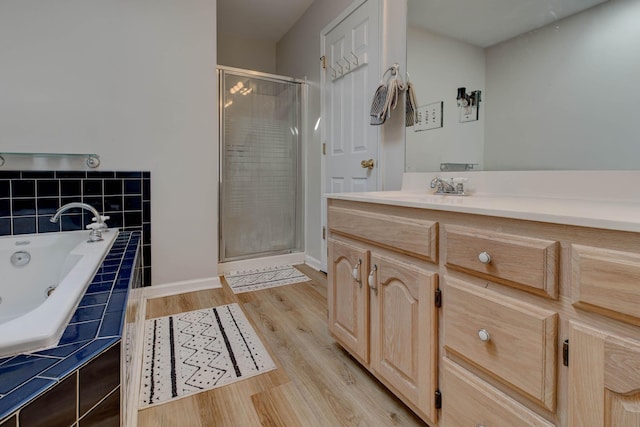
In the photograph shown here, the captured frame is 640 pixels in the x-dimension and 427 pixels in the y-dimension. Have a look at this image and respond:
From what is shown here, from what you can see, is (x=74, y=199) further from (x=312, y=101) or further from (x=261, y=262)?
(x=312, y=101)

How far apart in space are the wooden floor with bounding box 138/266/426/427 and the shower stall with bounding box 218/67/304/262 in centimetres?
132

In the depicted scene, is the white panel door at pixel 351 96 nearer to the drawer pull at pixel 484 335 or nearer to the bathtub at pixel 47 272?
the drawer pull at pixel 484 335

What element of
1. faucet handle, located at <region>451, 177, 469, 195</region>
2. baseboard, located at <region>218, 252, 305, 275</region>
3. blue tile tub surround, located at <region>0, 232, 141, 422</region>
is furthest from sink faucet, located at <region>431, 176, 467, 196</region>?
baseboard, located at <region>218, 252, 305, 275</region>

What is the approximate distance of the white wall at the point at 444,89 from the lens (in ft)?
4.74

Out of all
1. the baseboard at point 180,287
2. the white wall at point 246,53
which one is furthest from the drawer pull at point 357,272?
the white wall at point 246,53

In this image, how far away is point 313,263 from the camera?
122 inches

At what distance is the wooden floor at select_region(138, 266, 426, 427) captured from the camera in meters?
1.15

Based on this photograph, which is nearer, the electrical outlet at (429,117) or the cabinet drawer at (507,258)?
the cabinet drawer at (507,258)

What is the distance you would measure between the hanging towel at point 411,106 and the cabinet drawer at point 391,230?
0.76m

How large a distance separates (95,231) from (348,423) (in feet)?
5.22

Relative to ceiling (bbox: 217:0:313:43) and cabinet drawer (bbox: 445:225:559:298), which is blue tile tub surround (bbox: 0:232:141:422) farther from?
ceiling (bbox: 217:0:313:43)

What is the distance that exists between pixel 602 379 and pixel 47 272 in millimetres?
2382

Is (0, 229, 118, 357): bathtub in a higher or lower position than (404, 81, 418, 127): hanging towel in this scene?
lower

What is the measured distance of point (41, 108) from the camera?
6.59 ft
